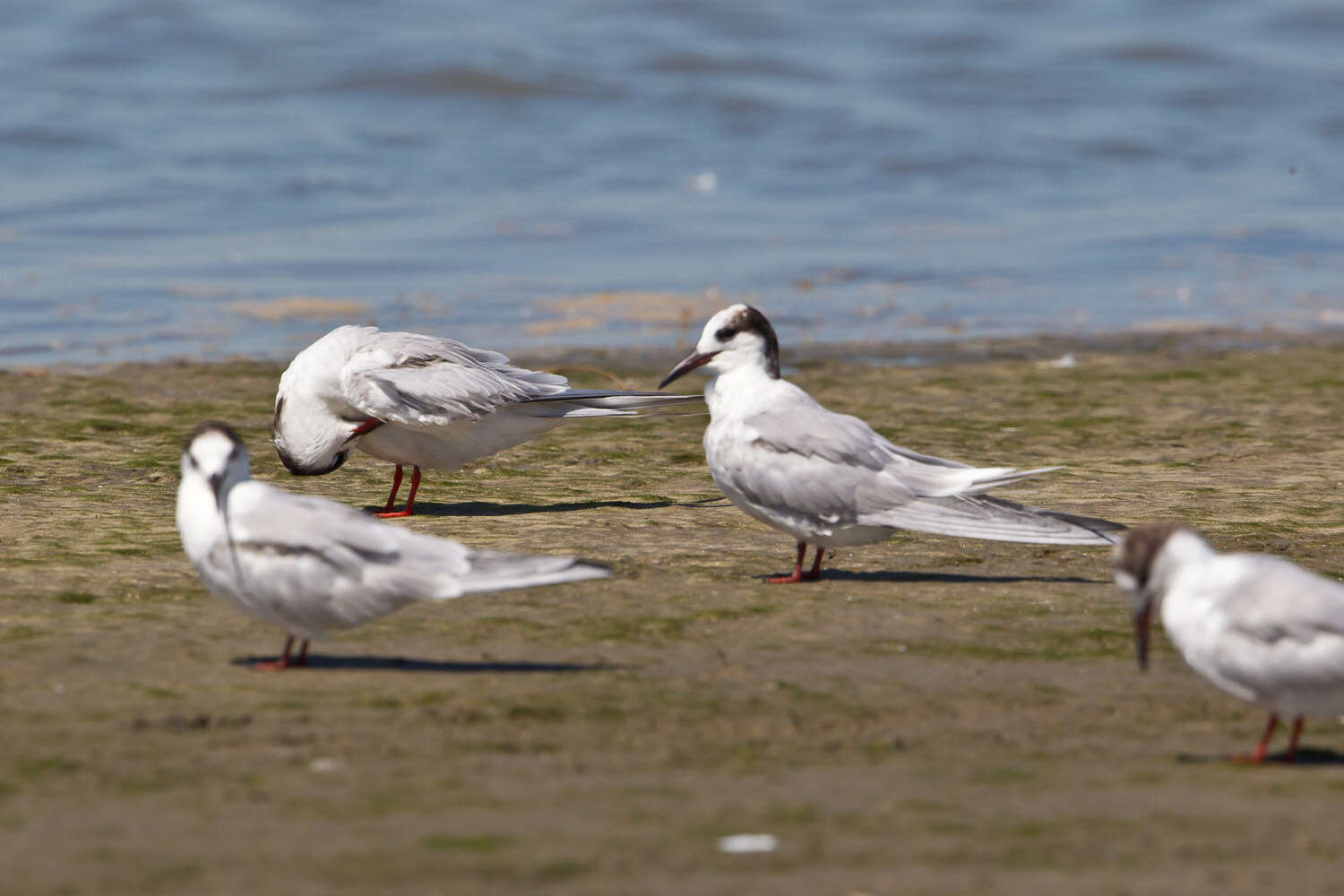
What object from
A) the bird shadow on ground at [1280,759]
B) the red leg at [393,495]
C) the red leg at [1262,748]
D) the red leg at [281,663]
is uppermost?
the red leg at [1262,748]

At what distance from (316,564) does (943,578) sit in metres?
2.25

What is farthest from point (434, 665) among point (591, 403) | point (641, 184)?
point (641, 184)

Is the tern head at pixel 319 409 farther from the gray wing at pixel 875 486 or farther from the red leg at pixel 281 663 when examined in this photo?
the red leg at pixel 281 663

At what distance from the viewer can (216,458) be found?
455 cm

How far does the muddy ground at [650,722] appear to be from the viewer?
10.7 ft

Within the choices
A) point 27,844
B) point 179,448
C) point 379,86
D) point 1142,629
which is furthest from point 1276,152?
point 27,844

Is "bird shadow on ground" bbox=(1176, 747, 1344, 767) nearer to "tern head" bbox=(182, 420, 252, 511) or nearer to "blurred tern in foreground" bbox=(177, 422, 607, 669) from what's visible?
"blurred tern in foreground" bbox=(177, 422, 607, 669)

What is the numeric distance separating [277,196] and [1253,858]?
17.2 metres

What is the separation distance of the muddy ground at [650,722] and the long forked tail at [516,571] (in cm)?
26

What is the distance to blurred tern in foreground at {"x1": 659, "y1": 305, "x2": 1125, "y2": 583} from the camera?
18.1 ft

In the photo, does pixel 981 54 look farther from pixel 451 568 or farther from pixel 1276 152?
pixel 451 568

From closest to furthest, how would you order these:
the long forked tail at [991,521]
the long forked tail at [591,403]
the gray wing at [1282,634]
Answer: the gray wing at [1282,634]
the long forked tail at [991,521]
the long forked tail at [591,403]

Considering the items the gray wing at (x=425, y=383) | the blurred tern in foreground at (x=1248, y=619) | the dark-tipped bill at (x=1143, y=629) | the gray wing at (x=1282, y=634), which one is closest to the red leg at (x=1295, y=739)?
the blurred tern in foreground at (x=1248, y=619)

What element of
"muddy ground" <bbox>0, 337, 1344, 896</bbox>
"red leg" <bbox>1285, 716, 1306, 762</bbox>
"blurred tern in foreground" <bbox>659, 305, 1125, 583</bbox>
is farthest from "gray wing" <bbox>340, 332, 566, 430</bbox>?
"red leg" <bbox>1285, 716, 1306, 762</bbox>
